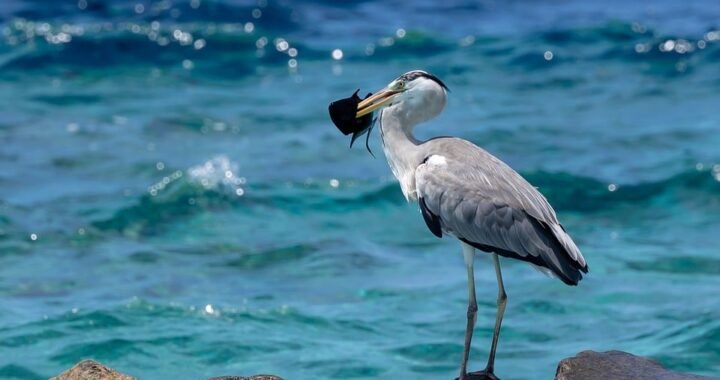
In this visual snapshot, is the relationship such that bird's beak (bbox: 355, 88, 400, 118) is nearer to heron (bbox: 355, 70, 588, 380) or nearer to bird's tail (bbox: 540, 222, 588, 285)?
heron (bbox: 355, 70, 588, 380)

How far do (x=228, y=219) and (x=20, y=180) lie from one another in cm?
238

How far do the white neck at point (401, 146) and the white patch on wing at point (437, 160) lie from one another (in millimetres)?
120

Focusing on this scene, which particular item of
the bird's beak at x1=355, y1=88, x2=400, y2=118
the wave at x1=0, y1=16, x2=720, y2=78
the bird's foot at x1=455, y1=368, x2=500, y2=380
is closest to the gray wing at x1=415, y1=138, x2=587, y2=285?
the bird's beak at x1=355, y1=88, x2=400, y2=118

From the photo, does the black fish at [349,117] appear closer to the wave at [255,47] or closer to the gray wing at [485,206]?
the gray wing at [485,206]

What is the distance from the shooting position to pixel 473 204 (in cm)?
668

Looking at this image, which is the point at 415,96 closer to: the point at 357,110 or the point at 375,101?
the point at 375,101

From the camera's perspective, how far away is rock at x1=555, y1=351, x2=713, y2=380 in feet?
19.9

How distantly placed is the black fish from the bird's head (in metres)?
0.13

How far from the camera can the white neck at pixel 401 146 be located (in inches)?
273

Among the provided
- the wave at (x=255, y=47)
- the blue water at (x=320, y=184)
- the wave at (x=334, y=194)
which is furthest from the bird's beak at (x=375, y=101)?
the wave at (x=255, y=47)

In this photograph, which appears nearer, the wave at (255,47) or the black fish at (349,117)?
the black fish at (349,117)

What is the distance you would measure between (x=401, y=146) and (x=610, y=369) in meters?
1.59

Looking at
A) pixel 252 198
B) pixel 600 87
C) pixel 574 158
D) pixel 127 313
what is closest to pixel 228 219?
pixel 252 198

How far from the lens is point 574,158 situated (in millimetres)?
14688
